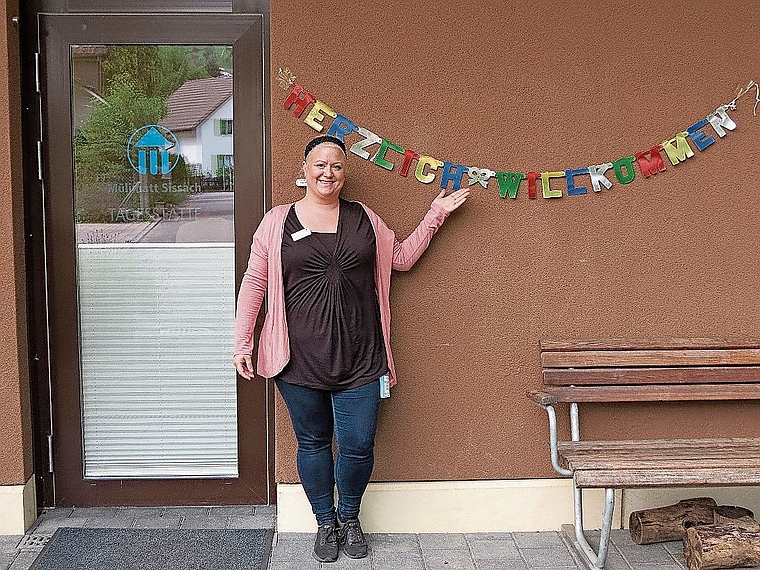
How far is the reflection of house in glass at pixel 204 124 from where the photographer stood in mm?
4137

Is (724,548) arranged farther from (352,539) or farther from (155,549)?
(155,549)

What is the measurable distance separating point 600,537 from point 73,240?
2642 millimetres

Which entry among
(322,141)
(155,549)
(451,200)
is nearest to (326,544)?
(155,549)

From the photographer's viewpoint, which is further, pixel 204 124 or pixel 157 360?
pixel 157 360

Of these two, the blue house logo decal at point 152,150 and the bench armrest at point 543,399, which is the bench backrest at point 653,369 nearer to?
the bench armrest at point 543,399

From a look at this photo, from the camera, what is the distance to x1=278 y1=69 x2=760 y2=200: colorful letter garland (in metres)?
3.86

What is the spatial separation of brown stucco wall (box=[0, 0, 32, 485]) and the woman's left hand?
1.79 meters

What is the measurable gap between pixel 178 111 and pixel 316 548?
6.63 feet

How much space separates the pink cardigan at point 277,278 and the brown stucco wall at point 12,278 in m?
1.01

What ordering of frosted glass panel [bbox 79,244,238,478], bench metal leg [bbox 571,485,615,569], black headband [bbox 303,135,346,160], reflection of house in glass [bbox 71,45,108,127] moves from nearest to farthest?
bench metal leg [bbox 571,485,615,569]
black headband [bbox 303,135,346,160]
reflection of house in glass [bbox 71,45,108,127]
frosted glass panel [bbox 79,244,238,478]

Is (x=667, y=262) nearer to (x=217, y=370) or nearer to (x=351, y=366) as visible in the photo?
(x=351, y=366)

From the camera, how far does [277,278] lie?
142 inches

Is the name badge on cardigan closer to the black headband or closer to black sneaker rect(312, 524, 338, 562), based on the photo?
the black headband

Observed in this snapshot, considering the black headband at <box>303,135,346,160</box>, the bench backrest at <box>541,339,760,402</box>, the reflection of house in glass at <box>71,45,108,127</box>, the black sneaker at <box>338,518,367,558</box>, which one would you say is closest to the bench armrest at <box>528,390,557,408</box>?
the bench backrest at <box>541,339,760,402</box>
